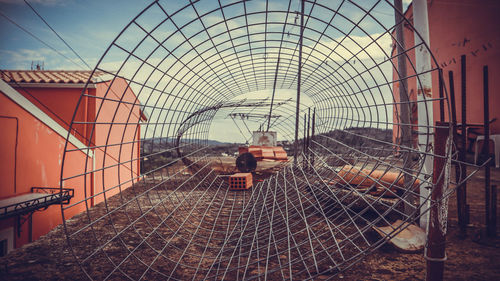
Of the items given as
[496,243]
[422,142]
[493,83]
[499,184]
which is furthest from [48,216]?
[493,83]

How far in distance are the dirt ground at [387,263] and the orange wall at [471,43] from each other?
4297 mm

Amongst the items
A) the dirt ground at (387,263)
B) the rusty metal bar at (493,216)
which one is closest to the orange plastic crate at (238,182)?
the dirt ground at (387,263)

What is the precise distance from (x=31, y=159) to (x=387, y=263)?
18.6 feet

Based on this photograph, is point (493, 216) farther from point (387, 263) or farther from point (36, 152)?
point (36, 152)

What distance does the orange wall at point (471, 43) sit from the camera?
7.22 m

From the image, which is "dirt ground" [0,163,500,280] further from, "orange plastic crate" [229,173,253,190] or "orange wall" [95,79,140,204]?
"orange plastic crate" [229,173,253,190]

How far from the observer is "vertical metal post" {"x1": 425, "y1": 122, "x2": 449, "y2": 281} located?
5.53 ft

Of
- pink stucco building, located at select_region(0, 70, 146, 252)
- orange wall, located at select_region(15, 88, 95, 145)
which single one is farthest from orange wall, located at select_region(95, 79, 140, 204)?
orange wall, located at select_region(15, 88, 95, 145)

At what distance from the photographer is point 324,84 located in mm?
5441

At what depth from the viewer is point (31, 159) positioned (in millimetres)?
4773

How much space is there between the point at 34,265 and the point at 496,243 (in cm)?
521

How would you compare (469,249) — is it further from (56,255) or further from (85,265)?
(56,255)

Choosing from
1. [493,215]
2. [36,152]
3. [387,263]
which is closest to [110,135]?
[36,152]

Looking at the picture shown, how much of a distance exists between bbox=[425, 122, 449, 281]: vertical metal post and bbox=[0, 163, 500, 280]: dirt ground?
2.25 ft
